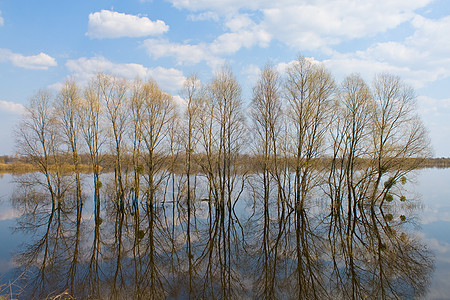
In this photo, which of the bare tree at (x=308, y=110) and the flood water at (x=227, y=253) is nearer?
the flood water at (x=227, y=253)

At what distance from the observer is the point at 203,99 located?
24531 millimetres

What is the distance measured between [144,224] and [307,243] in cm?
1226

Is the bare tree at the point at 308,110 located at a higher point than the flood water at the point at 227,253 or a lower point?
higher

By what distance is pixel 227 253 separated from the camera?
1399cm

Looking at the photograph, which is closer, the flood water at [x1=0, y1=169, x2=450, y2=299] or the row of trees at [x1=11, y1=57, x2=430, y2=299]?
the flood water at [x1=0, y1=169, x2=450, y2=299]

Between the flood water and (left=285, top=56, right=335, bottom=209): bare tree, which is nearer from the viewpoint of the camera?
the flood water

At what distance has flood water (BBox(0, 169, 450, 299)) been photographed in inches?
387

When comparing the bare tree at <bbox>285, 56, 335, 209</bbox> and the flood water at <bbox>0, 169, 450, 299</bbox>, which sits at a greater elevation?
the bare tree at <bbox>285, 56, 335, 209</bbox>

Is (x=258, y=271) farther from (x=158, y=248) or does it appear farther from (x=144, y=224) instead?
(x=144, y=224)

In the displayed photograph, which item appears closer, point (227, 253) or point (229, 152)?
point (227, 253)

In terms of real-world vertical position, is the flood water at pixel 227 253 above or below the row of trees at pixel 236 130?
below

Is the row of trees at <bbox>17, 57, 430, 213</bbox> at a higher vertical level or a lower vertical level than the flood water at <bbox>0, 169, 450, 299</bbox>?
higher

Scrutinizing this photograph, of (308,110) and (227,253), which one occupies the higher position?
(308,110)

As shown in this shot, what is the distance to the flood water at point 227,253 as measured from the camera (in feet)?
32.3
